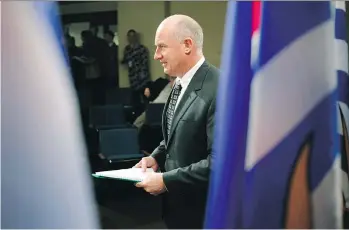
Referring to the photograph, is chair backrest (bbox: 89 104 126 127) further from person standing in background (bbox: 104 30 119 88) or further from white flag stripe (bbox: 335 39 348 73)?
white flag stripe (bbox: 335 39 348 73)

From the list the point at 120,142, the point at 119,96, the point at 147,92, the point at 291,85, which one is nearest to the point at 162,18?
the point at 120,142

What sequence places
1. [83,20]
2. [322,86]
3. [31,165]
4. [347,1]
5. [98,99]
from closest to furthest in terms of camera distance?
1. [322,86]
2. [31,165]
3. [347,1]
4. [83,20]
5. [98,99]

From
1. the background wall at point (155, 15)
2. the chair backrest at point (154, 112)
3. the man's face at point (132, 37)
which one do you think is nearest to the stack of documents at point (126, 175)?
the background wall at point (155, 15)

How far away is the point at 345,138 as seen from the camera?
94 cm

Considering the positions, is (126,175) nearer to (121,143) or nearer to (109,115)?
(121,143)

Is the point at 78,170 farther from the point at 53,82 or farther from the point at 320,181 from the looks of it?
the point at 320,181

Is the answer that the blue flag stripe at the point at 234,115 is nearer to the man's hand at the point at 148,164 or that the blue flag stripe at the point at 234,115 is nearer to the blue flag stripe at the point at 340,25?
the blue flag stripe at the point at 340,25

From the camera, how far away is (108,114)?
3.97 meters

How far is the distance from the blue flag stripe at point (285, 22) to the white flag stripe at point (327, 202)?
260 millimetres

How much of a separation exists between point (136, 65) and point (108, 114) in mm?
599

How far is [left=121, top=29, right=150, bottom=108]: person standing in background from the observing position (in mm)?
3422

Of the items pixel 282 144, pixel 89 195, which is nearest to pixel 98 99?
pixel 89 195

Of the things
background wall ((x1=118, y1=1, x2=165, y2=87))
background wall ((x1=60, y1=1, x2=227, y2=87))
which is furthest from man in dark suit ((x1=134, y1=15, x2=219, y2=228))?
background wall ((x1=118, y1=1, x2=165, y2=87))

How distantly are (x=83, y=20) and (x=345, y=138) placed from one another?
1.78 metres
